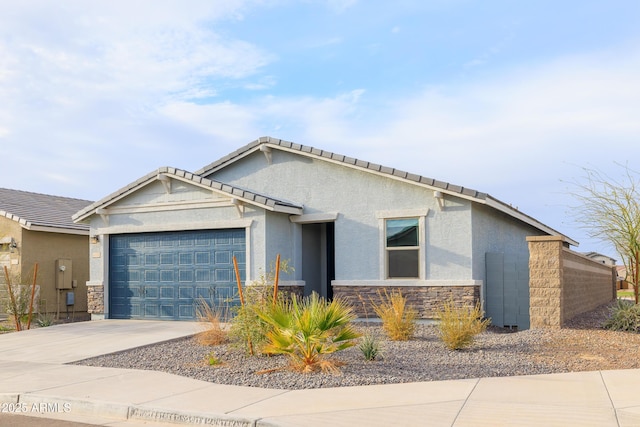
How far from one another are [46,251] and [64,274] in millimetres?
1010

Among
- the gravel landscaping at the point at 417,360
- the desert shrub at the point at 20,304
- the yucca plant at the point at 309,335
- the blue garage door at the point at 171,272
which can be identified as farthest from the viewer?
the desert shrub at the point at 20,304

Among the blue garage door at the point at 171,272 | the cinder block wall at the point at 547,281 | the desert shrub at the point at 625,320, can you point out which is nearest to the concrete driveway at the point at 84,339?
the blue garage door at the point at 171,272

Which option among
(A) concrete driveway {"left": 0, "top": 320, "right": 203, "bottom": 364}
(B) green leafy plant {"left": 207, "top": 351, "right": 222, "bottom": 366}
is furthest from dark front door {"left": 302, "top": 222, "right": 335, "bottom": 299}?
(B) green leafy plant {"left": 207, "top": 351, "right": 222, "bottom": 366}

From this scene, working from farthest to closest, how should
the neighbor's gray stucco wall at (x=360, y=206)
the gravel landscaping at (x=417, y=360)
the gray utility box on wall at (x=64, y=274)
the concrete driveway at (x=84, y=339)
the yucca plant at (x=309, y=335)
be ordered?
the gray utility box on wall at (x=64, y=274)
the neighbor's gray stucco wall at (x=360, y=206)
the concrete driveway at (x=84, y=339)
the yucca plant at (x=309, y=335)
the gravel landscaping at (x=417, y=360)

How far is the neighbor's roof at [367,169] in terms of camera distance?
54.6 ft

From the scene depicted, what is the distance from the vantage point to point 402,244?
1772 cm

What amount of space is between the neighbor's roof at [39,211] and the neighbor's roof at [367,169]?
19.9 feet

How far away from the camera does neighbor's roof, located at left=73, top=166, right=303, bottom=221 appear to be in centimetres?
1762

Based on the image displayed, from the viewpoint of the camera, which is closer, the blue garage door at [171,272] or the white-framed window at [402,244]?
the white-framed window at [402,244]

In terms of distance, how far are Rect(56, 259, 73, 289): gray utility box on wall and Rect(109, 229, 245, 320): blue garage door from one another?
12.9ft

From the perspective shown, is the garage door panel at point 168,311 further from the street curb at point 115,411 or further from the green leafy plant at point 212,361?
the street curb at point 115,411

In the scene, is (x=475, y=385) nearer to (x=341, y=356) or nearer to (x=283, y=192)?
(x=341, y=356)

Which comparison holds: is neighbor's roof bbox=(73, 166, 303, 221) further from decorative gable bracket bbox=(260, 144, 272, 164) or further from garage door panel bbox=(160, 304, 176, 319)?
garage door panel bbox=(160, 304, 176, 319)

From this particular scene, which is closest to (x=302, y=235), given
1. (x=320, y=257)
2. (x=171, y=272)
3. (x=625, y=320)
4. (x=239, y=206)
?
(x=320, y=257)
